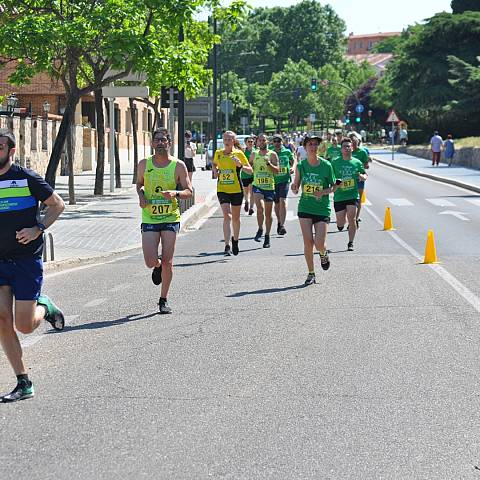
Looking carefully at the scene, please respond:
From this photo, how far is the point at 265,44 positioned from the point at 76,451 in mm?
182168

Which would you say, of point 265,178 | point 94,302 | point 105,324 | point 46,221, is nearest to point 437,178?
point 265,178

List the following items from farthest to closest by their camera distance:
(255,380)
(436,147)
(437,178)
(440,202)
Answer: (436,147) → (437,178) → (440,202) → (255,380)

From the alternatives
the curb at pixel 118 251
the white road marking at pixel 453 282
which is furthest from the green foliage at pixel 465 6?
the white road marking at pixel 453 282

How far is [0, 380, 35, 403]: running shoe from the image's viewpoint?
7287 mm

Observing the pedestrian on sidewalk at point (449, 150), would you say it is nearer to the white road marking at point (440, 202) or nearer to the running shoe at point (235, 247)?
the white road marking at point (440, 202)

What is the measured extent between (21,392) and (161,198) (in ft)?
13.8

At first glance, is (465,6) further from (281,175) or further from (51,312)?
(51,312)

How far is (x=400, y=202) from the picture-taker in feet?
108

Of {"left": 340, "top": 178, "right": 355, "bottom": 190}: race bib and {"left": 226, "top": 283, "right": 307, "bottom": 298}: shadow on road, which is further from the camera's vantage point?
{"left": 340, "top": 178, "right": 355, "bottom": 190}: race bib

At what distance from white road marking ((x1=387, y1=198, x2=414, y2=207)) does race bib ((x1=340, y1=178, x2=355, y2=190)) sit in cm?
1357

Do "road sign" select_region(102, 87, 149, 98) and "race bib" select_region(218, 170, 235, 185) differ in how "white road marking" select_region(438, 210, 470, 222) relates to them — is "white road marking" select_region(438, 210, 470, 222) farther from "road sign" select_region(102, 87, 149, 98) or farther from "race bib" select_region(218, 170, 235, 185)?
"race bib" select_region(218, 170, 235, 185)

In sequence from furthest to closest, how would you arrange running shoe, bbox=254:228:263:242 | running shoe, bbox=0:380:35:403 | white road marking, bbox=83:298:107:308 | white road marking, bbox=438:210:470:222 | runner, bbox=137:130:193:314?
white road marking, bbox=438:210:470:222 < running shoe, bbox=254:228:263:242 < white road marking, bbox=83:298:107:308 < runner, bbox=137:130:193:314 < running shoe, bbox=0:380:35:403

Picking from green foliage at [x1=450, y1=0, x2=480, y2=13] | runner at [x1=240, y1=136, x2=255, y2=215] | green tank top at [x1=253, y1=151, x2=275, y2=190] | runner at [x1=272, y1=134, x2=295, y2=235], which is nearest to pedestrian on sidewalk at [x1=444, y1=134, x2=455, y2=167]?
runner at [x1=240, y1=136, x2=255, y2=215]

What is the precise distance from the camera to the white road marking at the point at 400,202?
31467 mm
